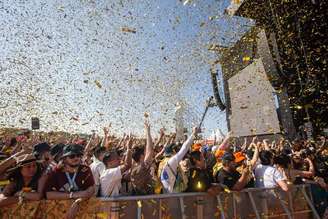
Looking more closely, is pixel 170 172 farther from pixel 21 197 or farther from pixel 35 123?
pixel 35 123

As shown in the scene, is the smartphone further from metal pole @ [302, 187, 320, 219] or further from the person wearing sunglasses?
metal pole @ [302, 187, 320, 219]

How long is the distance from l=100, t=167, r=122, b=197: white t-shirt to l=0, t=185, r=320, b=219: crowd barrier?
1.03ft

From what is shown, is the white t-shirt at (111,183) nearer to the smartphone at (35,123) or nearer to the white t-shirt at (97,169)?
the white t-shirt at (97,169)

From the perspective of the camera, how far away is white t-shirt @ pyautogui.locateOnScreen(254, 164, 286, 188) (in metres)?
4.07

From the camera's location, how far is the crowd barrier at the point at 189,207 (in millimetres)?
2934

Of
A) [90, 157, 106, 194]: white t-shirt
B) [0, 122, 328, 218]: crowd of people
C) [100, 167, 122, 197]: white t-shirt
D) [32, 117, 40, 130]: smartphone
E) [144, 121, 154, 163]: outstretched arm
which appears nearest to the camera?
[0, 122, 328, 218]: crowd of people

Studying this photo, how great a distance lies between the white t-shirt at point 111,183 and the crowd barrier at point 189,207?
31 cm

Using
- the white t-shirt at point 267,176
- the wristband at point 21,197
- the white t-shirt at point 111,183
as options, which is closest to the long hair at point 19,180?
the wristband at point 21,197

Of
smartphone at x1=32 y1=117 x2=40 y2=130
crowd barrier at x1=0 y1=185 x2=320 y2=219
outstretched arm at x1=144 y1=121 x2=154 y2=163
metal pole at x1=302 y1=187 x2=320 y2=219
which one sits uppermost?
smartphone at x1=32 y1=117 x2=40 y2=130

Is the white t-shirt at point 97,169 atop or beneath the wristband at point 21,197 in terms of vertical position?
atop

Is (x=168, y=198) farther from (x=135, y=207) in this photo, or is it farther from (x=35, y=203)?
(x=35, y=203)

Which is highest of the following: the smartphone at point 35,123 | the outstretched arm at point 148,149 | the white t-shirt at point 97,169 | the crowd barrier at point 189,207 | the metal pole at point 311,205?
the smartphone at point 35,123

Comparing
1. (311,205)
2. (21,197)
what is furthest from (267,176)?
(21,197)

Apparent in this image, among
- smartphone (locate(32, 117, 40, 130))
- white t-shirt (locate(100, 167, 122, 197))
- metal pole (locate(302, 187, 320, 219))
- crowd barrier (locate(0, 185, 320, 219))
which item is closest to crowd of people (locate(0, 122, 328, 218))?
white t-shirt (locate(100, 167, 122, 197))
